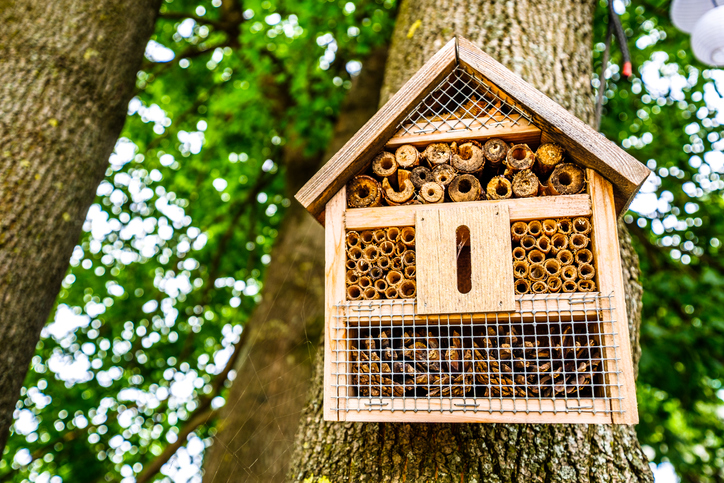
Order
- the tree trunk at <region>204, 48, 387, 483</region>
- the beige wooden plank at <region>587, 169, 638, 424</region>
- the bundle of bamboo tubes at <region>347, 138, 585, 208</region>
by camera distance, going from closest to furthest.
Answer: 1. the beige wooden plank at <region>587, 169, 638, 424</region>
2. the bundle of bamboo tubes at <region>347, 138, 585, 208</region>
3. the tree trunk at <region>204, 48, 387, 483</region>

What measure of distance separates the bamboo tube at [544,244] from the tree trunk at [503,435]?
65cm

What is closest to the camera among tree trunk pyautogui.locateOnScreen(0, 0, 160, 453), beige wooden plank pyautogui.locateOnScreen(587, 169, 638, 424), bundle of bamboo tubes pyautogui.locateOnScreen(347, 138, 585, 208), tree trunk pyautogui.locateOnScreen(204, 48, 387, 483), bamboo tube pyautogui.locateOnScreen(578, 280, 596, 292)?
beige wooden plank pyautogui.locateOnScreen(587, 169, 638, 424)

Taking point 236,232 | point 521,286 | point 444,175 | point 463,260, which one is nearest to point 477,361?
point 521,286

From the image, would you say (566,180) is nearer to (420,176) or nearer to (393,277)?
(420,176)

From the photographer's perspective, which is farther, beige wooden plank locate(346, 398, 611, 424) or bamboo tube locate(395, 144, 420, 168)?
bamboo tube locate(395, 144, 420, 168)

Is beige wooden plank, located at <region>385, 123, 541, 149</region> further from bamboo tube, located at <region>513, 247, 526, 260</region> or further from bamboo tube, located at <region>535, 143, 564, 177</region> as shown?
bamboo tube, located at <region>513, 247, 526, 260</region>

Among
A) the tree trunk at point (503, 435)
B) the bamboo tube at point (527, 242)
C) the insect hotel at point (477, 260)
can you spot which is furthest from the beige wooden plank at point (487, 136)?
the tree trunk at point (503, 435)

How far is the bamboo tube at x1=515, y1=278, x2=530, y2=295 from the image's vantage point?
1.47 m

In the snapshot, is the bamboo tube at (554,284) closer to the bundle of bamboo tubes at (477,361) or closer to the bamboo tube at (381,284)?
the bundle of bamboo tubes at (477,361)

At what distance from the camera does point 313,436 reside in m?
1.94

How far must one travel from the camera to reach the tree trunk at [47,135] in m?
2.02

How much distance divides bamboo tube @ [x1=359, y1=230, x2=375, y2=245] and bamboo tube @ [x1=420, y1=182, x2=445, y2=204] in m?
0.19

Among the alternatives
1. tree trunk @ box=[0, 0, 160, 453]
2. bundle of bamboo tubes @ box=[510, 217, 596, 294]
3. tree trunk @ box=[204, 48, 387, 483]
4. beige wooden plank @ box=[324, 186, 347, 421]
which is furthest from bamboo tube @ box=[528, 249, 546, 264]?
tree trunk @ box=[0, 0, 160, 453]

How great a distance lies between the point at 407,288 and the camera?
5.04ft
